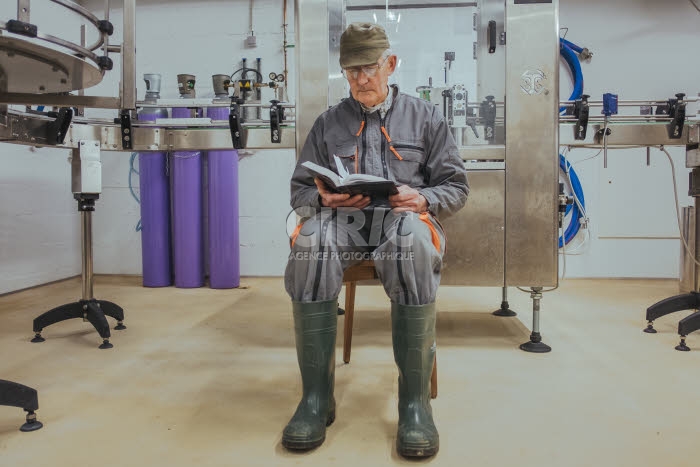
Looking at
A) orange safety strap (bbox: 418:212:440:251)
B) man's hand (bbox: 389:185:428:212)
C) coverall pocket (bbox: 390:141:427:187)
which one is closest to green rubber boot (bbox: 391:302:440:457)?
orange safety strap (bbox: 418:212:440:251)

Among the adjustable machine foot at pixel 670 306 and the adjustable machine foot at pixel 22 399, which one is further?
the adjustable machine foot at pixel 670 306

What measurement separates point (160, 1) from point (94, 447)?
12.2 feet

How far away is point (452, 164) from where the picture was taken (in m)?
1.54

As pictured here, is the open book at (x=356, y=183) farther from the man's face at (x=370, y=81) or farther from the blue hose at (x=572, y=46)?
the blue hose at (x=572, y=46)

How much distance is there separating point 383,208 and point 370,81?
394mm

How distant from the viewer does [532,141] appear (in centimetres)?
205

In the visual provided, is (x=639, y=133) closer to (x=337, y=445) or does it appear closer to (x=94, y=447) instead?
(x=337, y=445)

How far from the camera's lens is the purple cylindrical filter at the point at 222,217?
139 inches

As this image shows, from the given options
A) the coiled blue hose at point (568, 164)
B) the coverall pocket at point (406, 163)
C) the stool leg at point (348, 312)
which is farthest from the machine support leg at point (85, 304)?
the coiled blue hose at point (568, 164)

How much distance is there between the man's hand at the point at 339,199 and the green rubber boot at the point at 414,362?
29cm

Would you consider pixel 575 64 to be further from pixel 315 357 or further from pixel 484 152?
pixel 315 357

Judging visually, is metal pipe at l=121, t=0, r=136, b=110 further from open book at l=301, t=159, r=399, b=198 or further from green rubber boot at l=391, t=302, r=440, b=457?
green rubber boot at l=391, t=302, r=440, b=457

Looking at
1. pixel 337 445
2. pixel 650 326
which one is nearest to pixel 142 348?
pixel 337 445

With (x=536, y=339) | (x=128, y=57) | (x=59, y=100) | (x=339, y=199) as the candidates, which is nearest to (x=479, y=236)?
(x=536, y=339)
